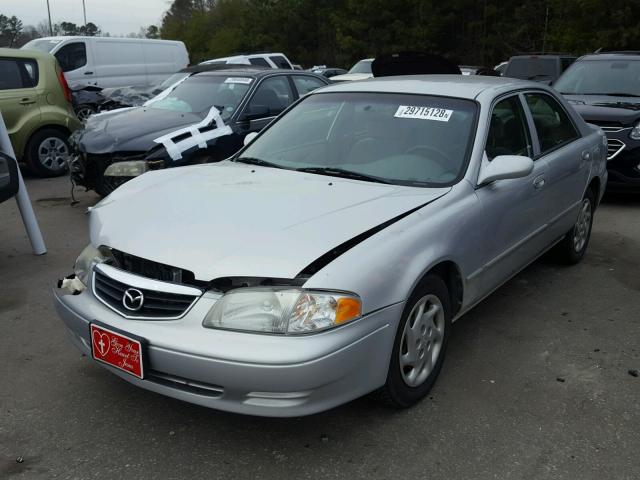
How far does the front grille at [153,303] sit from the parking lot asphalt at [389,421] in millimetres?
573

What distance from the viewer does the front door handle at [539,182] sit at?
3.86m

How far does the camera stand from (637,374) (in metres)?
3.27

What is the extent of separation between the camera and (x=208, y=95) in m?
6.93

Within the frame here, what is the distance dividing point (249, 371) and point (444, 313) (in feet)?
3.85

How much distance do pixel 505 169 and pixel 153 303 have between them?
6.31 feet

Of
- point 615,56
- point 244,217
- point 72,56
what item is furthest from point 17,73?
point 615,56

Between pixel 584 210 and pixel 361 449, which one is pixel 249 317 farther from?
pixel 584 210

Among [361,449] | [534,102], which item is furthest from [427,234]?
[534,102]

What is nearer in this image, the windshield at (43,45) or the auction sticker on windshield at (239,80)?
the auction sticker on windshield at (239,80)

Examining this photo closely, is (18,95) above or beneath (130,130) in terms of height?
Answer: above

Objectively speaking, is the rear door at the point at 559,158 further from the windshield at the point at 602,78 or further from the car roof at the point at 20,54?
the car roof at the point at 20,54

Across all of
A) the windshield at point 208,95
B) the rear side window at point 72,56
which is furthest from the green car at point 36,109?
the rear side window at point 72,56

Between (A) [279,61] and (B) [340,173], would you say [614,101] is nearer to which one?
(B) [340,173]

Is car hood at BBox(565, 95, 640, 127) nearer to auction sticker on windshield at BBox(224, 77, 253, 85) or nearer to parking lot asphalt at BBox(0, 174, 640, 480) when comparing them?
parking lot asphalt at BBox(0, 174, 640, 480)
